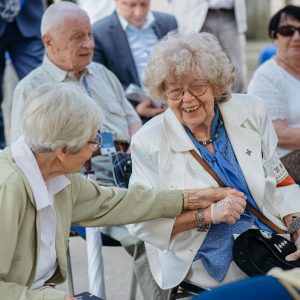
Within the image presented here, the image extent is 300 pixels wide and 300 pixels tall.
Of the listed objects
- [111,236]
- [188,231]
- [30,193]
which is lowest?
[111,236]

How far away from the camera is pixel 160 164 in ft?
10.0

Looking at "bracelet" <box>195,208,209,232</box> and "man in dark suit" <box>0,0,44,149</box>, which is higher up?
"bracelet" <box>195,208,209,232</box>

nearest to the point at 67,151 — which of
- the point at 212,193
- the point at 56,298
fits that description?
the point at 56,298

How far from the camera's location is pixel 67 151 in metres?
2.54

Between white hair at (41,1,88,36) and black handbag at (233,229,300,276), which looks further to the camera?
white hair at (41,1,88,36)

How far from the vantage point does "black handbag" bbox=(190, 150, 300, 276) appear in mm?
2867

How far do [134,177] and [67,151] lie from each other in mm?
599

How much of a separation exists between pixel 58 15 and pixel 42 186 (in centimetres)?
159

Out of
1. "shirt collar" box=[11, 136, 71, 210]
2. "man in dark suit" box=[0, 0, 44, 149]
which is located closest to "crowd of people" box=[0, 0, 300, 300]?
"shirt collar" box=[11, 136, 71, 210]

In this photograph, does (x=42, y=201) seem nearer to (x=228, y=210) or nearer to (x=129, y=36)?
(x=228, y=210)

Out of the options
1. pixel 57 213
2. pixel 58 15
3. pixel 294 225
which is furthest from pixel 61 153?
pixel 58 15

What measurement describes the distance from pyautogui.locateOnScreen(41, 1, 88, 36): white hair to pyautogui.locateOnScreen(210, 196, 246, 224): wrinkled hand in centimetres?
146

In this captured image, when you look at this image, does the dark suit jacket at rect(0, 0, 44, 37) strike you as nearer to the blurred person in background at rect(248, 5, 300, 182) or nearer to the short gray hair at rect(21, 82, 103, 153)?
the blurred person in background at rect(248, 5, 300, 182)

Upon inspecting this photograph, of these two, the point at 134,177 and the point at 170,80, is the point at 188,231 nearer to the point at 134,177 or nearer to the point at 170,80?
the point at 134,177
